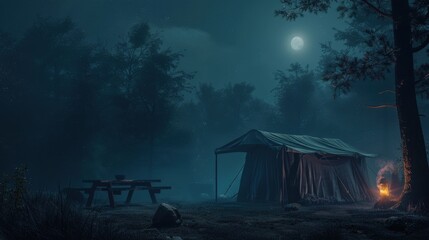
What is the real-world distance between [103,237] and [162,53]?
105 feet

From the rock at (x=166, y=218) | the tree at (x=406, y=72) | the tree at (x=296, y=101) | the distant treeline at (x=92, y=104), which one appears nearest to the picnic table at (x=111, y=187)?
the rock at (x=166, y=218)

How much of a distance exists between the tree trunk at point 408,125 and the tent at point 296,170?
→ 503cm

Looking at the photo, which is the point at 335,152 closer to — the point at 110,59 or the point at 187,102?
the point at 110,59

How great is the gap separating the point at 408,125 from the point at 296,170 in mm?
6146

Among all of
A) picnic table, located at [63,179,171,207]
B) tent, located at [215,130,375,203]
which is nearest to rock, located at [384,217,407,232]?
tent, located at [215,130,375,203]

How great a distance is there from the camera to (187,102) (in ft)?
182

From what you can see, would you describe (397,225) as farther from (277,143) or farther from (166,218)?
(277,143)

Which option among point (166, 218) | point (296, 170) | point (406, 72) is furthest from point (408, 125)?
point (166, 218)

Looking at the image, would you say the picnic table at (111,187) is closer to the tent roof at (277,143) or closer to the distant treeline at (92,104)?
the tent roof at (277,143)

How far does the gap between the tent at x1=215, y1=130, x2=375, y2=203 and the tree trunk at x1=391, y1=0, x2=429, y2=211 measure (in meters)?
5.03

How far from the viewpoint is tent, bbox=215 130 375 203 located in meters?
16.6

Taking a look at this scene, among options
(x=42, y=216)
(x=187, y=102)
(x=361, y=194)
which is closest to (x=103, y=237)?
(x=42, y=216)

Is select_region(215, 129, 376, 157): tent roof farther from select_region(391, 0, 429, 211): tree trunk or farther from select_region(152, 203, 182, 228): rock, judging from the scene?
select_region(152, 203, 182, 228): rock

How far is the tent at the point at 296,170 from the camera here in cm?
1658
